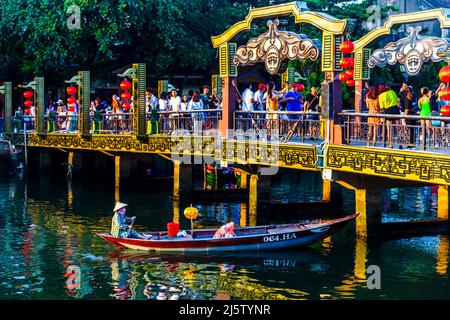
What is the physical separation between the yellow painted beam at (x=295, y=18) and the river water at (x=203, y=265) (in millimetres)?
5498

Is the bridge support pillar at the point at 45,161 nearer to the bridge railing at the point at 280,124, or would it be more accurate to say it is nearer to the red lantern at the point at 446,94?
the bridge railing at the point at 280,124

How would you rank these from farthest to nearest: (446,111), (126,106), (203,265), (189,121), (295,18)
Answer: (126,106)
(189,121)
(295,18)
(203,265)
(446,111)

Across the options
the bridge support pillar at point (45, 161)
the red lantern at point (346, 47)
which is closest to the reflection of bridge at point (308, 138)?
the red lantern at point (346, 47)

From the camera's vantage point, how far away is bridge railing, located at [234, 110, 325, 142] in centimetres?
2525

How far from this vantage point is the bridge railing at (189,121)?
28692 millimetres

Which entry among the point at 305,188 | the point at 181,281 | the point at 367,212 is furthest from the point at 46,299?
the point at 305,188

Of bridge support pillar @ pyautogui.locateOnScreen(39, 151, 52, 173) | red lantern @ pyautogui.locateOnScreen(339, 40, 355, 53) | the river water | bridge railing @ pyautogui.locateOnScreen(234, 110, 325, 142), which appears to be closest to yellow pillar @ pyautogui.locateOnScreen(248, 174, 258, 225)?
the river water

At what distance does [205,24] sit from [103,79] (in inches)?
223

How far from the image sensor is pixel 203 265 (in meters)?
22.0

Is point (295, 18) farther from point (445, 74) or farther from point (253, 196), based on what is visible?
point (253, 196)

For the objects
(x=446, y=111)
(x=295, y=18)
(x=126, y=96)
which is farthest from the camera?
(x=126, y=96)

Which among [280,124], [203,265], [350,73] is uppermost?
[350,73]

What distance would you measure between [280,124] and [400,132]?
175 inches

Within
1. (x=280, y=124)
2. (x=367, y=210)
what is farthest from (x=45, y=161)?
(x=367, y=210)
